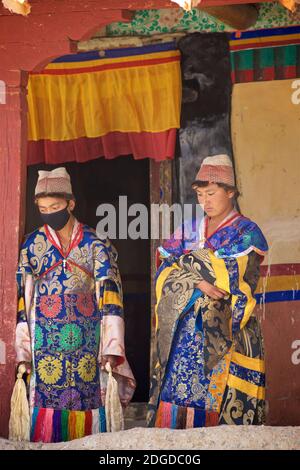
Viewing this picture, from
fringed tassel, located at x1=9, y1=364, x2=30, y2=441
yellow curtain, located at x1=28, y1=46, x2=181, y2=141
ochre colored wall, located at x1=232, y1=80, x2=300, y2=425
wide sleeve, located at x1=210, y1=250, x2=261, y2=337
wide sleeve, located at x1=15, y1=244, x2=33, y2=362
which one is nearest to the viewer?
fringed tassel, located at x1=9, y1=364, x2=30, y2=441

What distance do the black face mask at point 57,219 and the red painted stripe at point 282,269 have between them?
148 centimetres

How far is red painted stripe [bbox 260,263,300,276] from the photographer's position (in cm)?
932

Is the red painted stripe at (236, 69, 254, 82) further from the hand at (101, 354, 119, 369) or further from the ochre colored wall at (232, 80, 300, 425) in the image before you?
the hand at (101, 354, 119, 369)

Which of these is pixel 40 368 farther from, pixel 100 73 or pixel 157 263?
pixel 100 73

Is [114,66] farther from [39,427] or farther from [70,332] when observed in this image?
[39,427]

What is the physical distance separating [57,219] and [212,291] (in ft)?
3.95

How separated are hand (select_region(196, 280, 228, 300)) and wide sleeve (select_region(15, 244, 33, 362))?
45.5 inches

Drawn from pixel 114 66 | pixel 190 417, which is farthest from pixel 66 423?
pixel 114 66

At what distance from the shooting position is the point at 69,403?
877 centimetres

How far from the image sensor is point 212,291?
8516 mm

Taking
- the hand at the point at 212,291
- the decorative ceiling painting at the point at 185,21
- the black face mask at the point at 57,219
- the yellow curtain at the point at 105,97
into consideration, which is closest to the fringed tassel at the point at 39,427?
the black face mask at the point at 57,219

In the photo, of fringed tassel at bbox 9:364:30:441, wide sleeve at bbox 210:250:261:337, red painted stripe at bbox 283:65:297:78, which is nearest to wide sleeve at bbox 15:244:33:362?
fringed tassel at bbox 9:364:30:441
